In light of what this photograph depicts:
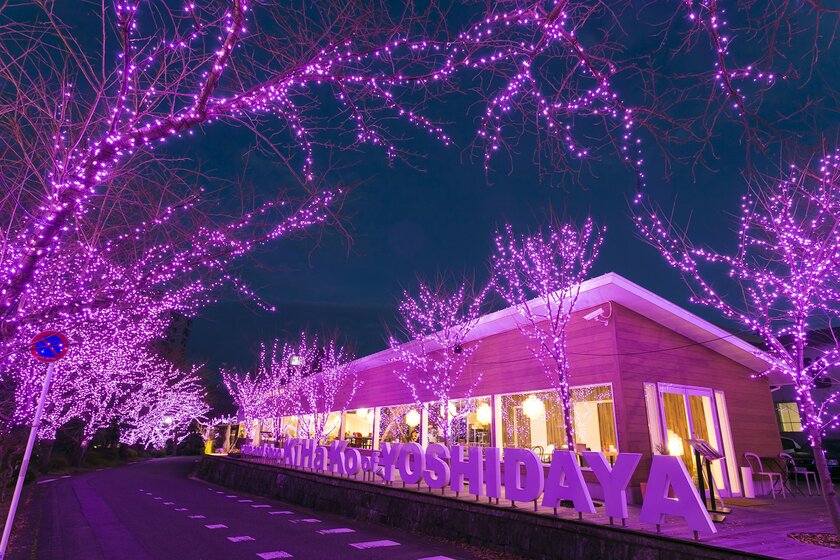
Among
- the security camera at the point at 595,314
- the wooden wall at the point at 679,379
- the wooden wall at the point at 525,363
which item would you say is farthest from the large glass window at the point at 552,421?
the security camera at the point at 595,314

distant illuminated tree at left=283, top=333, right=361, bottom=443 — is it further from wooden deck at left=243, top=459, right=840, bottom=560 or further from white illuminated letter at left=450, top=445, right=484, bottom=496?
white illuminated letter at left=450, top=445, right=484, bottom=496

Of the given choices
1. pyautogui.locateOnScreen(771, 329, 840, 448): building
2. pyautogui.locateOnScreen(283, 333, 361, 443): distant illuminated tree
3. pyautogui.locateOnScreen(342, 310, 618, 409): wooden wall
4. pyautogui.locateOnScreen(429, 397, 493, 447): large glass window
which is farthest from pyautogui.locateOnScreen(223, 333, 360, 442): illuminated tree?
pyautogui.locateOnScreen(771, 329, 840, 448): building

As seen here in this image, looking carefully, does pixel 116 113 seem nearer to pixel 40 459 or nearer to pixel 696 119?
pixel 696 119

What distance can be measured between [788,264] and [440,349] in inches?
445

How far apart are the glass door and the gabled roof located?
4.57 feet

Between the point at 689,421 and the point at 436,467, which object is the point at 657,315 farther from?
the point at 436,467

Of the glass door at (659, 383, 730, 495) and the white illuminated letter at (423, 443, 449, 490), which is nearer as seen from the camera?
the white illuminated letter at (423, 443, 449, 490)

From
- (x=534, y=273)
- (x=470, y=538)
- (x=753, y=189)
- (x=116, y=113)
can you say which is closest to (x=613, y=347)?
(x=534, y=273)

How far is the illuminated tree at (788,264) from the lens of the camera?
22.7ft

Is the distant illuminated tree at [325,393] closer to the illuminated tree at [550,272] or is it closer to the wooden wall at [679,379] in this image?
the illuminated tree at [550,272]

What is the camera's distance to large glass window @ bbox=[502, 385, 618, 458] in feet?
42.6

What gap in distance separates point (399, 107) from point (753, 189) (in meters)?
6.73

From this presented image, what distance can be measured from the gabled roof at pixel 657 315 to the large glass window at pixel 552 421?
2.41 meters

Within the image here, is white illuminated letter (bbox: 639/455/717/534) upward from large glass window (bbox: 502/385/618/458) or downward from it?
downward
